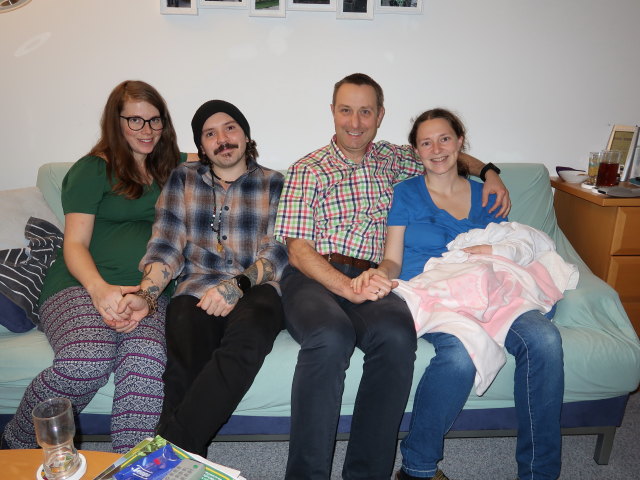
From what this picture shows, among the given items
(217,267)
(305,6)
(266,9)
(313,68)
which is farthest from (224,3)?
(217,267)

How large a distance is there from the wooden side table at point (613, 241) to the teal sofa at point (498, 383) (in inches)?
16.8

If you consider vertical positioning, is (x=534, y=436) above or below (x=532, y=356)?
below

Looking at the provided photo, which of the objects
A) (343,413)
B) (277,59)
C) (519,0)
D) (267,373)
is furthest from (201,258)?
(519,0)

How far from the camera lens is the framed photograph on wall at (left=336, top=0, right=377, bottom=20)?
2225mm

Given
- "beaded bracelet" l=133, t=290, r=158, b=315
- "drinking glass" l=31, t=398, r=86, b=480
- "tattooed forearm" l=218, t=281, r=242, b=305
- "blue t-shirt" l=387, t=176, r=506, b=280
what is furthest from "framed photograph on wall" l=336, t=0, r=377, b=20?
"drinking glass" l=31, t=398, r=86, b=480

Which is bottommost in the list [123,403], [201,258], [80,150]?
[123,403]

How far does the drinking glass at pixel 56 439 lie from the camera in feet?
3.09

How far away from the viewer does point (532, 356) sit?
143 cm

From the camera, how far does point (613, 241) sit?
202 centimetres

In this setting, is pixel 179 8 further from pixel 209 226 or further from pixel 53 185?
pixel 209 226

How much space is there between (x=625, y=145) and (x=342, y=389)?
2.00 meters

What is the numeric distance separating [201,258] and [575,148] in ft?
6.69

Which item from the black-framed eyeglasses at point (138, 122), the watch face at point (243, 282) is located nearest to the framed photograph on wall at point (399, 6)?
the black-framed eyeglasses at point (138, 122)

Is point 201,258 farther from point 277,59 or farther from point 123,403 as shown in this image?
point 277,59
